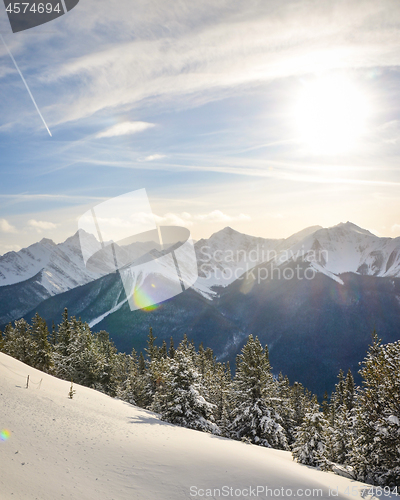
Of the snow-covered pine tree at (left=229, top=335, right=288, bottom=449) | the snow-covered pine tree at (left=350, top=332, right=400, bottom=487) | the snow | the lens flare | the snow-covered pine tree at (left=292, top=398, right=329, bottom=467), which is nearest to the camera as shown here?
the snow

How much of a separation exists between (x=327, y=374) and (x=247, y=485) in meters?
203

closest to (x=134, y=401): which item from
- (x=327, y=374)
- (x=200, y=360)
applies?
(x=200, y=360)

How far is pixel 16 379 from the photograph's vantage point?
20.4m

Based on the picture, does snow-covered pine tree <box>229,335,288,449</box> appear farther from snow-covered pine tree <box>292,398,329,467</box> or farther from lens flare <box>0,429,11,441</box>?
lens flare <box>0,429,11,441</box>

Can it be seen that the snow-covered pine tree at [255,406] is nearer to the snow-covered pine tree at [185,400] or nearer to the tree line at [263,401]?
the tree line at [263,401]

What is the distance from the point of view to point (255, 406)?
1034 inches

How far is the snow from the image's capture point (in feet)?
31.7

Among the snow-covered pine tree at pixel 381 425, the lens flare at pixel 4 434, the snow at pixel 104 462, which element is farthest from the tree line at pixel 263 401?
the lens flare at pixel 4 434

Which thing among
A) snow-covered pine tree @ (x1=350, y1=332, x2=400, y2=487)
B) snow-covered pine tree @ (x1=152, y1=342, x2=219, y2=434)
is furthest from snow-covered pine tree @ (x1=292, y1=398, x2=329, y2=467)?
snow-covered pine tree @ (x1=152, y1=342, x2=219, y2=434)

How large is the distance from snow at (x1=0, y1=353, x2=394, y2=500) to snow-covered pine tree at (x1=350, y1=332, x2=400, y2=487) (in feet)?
4.26

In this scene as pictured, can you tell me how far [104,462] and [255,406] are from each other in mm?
17284

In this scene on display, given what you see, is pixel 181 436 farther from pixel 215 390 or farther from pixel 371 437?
pixel 215 390

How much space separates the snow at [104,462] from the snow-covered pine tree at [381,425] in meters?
1.30

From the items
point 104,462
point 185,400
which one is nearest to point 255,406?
point 185,400
